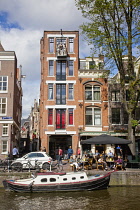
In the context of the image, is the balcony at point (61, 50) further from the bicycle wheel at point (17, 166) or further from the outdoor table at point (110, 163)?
the bicycle wheel at point (17, 166)

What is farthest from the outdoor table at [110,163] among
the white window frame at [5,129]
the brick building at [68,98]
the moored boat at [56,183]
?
the white window frame at [5,129]

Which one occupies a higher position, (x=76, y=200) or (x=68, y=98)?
(x=68, y=98)

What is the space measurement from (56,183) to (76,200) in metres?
2.70

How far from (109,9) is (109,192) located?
1633cm

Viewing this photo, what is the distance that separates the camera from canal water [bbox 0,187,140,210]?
14.7 metres

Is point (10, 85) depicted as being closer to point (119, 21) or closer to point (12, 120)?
point (12, 120)

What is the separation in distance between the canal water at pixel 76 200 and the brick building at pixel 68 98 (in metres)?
14.5

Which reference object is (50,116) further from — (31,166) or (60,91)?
(31,166)

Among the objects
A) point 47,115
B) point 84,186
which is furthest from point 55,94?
point 84,186

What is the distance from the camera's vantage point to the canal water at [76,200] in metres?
14.7

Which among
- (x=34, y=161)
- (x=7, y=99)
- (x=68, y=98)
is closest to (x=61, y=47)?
(x=68, y=98)

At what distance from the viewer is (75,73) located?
34.8 meters

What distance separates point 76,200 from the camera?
16.2 meters

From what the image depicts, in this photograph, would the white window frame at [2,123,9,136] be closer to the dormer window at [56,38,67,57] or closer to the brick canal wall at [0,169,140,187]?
the dormer window at [56,38,67,57]
